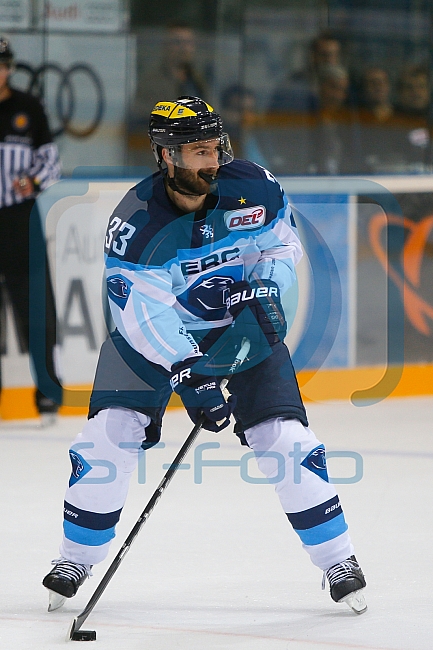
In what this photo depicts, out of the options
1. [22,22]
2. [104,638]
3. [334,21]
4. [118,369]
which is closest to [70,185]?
[22,22]

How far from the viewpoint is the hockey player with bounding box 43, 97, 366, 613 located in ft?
8.43

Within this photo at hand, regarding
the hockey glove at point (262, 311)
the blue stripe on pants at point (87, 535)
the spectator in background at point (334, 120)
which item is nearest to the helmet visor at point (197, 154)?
the hockey glove at point (262, 311)

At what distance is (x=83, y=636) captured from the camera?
2.45 meters

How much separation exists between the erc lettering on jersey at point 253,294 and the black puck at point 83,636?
0.78 m

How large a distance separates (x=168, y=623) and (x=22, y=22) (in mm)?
4231

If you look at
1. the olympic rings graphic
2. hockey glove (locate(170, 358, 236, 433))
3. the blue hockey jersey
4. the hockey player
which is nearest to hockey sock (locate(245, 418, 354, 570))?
the hockey player

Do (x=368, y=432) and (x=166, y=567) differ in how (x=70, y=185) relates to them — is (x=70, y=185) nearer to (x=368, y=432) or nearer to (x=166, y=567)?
(x=368, y=432)

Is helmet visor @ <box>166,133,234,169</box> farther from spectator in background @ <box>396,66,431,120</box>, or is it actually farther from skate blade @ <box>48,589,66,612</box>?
spectator in background @ <box>396,66,431,120</box>

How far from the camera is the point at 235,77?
674 cm

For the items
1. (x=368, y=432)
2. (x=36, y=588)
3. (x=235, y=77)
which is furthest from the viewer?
(x=235, y=77)

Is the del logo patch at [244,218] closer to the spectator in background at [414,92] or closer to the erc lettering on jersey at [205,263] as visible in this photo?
the erc lettering on jersey at [205,263]

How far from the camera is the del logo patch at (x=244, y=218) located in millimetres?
2680

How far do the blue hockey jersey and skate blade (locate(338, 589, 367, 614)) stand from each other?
1.99 feet

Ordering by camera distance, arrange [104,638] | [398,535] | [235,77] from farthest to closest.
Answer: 1. [235,77]
2. [398,535]
3. [104,638]
